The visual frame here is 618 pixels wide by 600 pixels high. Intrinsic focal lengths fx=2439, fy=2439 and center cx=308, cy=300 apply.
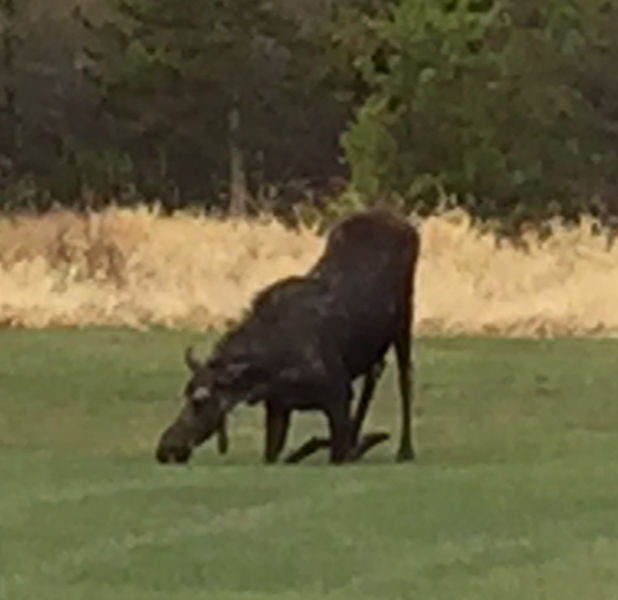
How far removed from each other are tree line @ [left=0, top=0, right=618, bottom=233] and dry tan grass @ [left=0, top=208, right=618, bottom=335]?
5.08 metres

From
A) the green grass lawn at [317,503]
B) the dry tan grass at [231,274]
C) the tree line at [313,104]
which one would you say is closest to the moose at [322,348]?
the green grass lawn at [317,503]

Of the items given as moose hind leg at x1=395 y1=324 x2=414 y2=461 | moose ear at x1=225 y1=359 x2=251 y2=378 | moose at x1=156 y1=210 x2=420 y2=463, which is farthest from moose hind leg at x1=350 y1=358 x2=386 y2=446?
moose ear at x1=225 y1=359 x2=251 y2=378

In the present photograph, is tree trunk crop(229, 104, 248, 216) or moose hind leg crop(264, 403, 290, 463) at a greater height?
moose hind leg crop(264, 403, 290, 463)

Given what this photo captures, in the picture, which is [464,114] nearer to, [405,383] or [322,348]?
[405,383]

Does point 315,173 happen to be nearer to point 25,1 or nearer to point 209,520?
point 25,1

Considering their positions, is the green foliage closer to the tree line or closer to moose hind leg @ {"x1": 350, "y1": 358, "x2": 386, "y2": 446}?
the tree line

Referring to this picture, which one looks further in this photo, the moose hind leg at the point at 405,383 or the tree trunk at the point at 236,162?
the tree trunk at the point at 236,162

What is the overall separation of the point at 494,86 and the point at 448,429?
17.8 metres

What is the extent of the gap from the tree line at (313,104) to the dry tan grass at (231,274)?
5.08 m

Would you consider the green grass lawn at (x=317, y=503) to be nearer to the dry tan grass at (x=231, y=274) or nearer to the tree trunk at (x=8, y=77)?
the dry tan grass at (x=231, y=274)

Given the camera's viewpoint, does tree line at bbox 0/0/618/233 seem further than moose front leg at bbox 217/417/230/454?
Yes

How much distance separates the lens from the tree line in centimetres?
3506

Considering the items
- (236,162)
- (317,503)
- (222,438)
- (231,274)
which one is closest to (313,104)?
(236,162)

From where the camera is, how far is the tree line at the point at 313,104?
3506 centimetres
